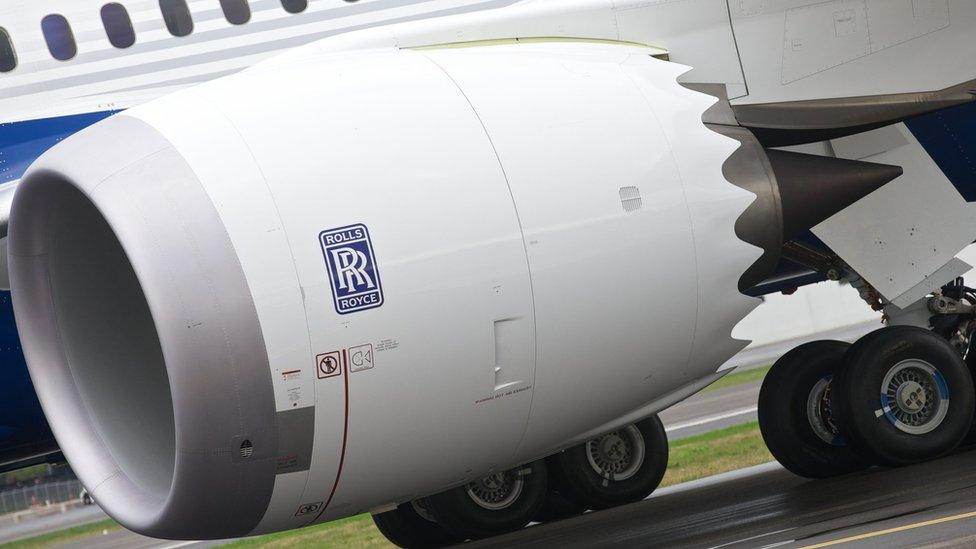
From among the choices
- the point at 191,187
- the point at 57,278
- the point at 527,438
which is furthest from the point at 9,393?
the point at 527,438

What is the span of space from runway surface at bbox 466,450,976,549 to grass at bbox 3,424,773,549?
2267mm

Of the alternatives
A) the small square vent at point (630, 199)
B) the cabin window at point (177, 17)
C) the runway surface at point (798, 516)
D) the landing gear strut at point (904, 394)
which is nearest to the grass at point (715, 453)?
the runway surface at point (798, 516)

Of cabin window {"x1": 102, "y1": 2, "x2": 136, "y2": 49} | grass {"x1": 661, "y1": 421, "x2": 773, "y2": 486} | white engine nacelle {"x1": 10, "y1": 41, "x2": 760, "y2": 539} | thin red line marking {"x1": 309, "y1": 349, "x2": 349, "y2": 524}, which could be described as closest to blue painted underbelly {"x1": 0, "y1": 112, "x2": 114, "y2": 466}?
cabin window {"x1": 102, "y1": 2, "x2": 136, "y2": 49}

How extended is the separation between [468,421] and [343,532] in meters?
7.91

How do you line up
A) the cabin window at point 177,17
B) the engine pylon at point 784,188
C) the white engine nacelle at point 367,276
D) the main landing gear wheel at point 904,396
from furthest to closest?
the cabin window at point 177,17 → the main landing gear wheel at point 904,396 → the engine pylon at point 784,188 → the white engine nacelle at point 367,276

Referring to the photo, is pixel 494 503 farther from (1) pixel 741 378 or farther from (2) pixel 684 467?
(1) pixel 741 378

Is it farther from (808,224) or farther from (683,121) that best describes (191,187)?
(808,224)

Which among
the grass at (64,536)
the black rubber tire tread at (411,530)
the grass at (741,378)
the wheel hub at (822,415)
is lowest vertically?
the grass at (741,378)

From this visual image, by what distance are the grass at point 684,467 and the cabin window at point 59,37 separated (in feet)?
18.0

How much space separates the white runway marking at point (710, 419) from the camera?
18781 millimetres

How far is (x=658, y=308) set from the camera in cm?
680

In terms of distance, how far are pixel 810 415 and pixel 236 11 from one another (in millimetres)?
4776

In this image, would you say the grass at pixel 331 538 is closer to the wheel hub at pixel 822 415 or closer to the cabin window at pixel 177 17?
the wheel hub at pixel 822 415

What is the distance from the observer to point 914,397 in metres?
7.97
